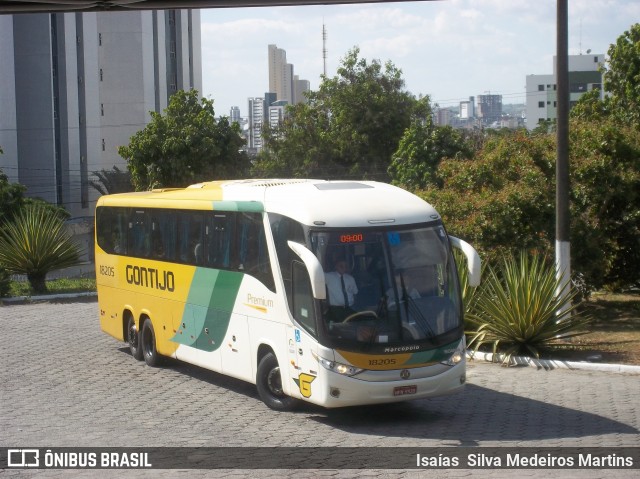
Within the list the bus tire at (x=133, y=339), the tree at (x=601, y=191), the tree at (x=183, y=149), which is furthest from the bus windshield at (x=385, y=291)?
the tree at (x=183, y=149)

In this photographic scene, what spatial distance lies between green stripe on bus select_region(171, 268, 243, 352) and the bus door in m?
1.79

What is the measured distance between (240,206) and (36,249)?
1587 centimetres

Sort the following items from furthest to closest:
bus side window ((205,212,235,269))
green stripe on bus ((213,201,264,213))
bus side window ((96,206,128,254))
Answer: bus side window ((96,206,128,254)) → bus side window ((205,212,235,269)) → green stripe on bus ((213,201,264,213))

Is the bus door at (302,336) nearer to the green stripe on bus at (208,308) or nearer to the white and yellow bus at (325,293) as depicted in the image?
the white and yellow bus at (325,293)

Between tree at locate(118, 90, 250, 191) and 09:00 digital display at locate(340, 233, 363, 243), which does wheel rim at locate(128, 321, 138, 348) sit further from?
tree at locate(118, 90, 250, 191)

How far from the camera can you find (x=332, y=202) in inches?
476

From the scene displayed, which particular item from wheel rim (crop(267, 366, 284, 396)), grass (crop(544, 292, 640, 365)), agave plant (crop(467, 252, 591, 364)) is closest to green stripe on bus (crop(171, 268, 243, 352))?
wheel rim (crop(267, 366, 284, 396))

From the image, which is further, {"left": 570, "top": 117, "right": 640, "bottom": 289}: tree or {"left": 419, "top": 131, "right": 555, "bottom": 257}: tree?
{"left": 570, "top": 117, "right": 640, "bottom": 289}: tree

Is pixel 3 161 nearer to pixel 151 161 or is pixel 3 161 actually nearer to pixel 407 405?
pixel 151 161

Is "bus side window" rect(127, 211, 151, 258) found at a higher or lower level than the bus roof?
lower

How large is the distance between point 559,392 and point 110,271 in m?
8.78

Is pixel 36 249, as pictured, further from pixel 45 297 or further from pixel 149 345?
pixel 149 345

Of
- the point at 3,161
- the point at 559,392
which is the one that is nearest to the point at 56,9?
the point at 559,392

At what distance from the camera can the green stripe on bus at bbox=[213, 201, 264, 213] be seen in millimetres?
13133
